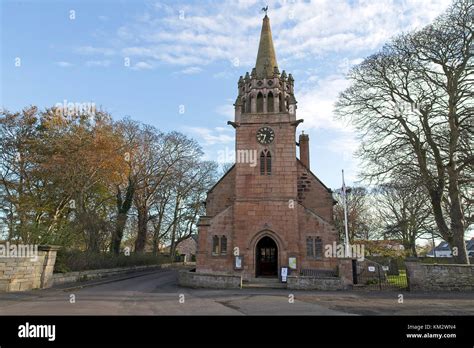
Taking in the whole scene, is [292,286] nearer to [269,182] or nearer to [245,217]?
[245,217]

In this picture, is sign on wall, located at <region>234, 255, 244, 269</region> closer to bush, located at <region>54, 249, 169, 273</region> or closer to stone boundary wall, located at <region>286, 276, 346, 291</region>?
stone boundary wall, located at <region>286, 276, 346, 291</region>

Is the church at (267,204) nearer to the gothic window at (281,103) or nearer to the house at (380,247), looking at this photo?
the gothic window at (281,103)

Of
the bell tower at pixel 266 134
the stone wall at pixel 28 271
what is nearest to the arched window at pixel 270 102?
the bell tower at pixel 266 134

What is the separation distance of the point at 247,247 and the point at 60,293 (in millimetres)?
12450

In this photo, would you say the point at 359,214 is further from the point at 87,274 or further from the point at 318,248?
the point at 87,274

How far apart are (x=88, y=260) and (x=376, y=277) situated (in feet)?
73.1

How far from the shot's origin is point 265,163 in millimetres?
26641

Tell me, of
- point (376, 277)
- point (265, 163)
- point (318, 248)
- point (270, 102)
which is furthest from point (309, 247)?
point (270, 102)

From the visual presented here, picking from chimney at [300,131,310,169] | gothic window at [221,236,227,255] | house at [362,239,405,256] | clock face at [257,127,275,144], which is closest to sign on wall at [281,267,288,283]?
gothic window at [221,236,227,255]

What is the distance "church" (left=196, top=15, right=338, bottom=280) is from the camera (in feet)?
80.0

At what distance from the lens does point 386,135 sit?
875 inches

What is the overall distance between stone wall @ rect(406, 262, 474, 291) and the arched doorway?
32.9 ft
